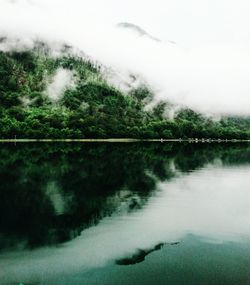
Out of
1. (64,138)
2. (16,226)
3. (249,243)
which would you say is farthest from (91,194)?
(64,138)

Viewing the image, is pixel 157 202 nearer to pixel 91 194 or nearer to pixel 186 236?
pixel 91 194

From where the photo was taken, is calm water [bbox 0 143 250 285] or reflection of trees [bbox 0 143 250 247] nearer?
calm water [bbox 0 143 250 285]

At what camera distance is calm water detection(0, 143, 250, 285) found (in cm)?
1975

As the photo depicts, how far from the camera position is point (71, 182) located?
48781mm

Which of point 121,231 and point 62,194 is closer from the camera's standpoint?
point 121,231

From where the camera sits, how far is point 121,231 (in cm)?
2712

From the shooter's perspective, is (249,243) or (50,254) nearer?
(50,254)

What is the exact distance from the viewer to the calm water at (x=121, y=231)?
1975cm

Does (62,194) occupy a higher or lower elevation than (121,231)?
higher

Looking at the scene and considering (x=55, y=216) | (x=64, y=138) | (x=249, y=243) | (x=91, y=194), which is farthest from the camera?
(x=64, y=138)

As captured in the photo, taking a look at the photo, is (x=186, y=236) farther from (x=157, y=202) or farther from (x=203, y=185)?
(x=203, y=185)

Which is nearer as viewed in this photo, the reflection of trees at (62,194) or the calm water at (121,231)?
the calm water at (121,231)

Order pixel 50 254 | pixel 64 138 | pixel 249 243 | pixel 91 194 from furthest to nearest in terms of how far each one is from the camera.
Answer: pixel 64 138 < pixel 91 194 < pixel 249 243 < pixel 50 254

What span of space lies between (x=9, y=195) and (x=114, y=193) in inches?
382
